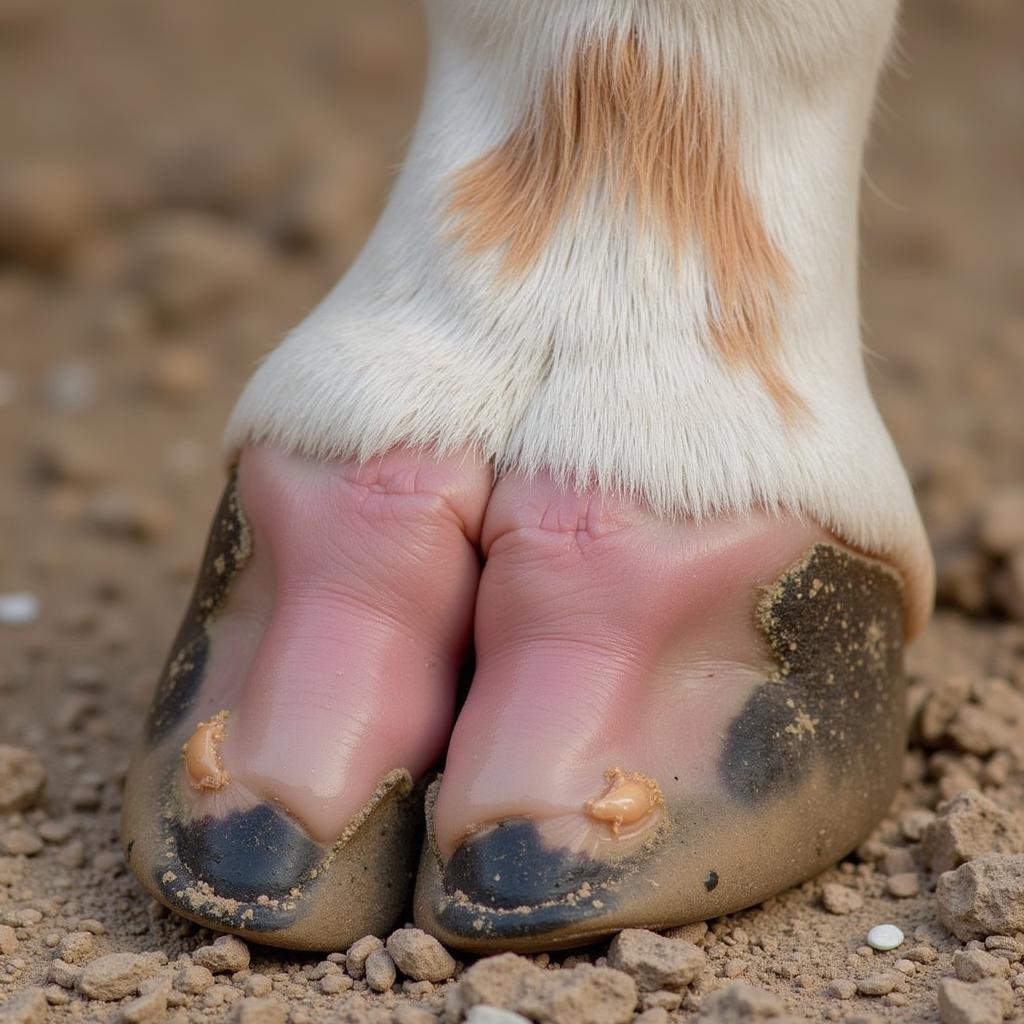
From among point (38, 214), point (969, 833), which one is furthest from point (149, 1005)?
point (38, 214)

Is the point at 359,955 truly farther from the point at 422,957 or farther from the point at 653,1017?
the point at 653,1017

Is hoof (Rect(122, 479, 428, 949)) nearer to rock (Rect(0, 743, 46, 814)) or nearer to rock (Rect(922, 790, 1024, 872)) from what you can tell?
rock (Rect(0, 743, 46, 814))

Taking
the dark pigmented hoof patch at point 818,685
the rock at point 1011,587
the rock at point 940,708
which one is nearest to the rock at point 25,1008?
the dark pigmented hoof patch at point 818,685

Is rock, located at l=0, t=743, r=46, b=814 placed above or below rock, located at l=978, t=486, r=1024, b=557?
below

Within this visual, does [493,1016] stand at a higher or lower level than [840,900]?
higher

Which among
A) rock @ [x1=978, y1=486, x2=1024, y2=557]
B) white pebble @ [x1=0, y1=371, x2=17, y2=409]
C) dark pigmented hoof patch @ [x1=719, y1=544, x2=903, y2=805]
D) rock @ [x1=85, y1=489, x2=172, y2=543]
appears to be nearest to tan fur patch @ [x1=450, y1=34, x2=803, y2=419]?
dark pigmented hoof patch @ [x1=719, y1=544, x2=903, y2=805]

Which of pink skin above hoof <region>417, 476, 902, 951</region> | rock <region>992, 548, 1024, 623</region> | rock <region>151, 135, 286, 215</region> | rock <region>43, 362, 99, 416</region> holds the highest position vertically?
pink skin above hoof <region>417, 476, 902, 951</region>
